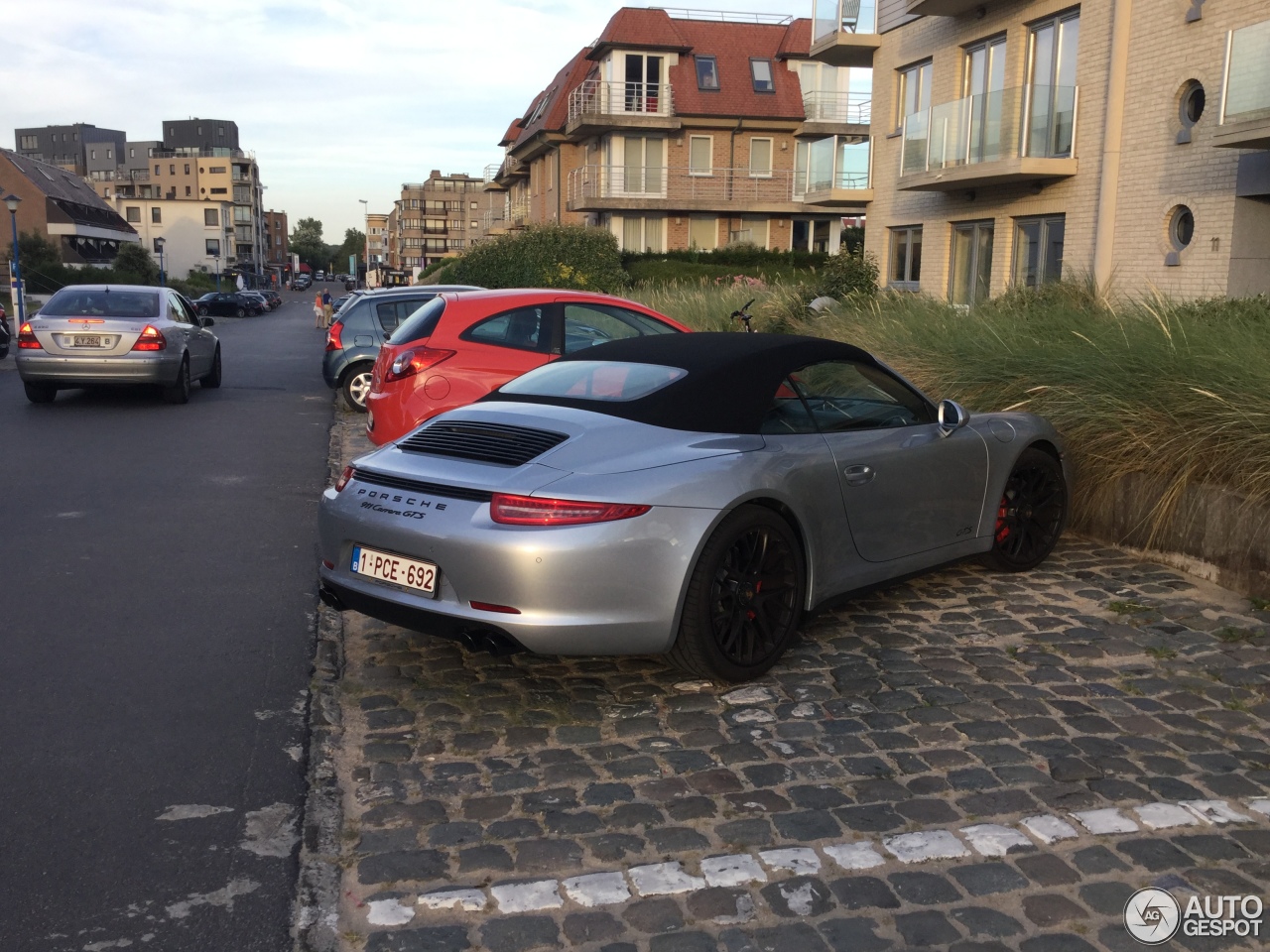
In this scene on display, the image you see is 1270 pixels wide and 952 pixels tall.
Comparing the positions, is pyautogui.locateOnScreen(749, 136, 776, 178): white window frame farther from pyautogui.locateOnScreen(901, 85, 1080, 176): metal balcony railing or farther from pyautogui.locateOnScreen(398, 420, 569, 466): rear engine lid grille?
pyautogui.locateOnScreen(398, 420, 569, 466): rear engine lid grille

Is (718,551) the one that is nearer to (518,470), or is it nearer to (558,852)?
(518,470)

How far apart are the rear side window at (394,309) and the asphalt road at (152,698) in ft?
14.5

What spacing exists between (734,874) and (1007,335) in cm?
697

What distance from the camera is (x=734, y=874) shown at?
138 inches

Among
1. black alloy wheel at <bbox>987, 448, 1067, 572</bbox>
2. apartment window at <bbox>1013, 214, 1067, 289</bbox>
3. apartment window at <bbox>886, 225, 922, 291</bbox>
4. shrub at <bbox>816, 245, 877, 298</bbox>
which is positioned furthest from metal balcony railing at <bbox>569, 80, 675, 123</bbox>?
black alloy wheel at <bbox>987, 448, 1067, 572</bbox>

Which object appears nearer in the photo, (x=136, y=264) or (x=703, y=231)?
(x=703, y=231)

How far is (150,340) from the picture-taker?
591 inches

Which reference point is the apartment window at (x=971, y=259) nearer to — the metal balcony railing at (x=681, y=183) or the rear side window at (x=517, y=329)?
the rear side window at (x=517, y=329)

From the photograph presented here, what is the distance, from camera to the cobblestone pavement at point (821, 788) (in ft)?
10.8

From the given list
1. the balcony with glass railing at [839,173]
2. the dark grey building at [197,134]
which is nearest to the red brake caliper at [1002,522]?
the balcony with glass railing at [839,173]

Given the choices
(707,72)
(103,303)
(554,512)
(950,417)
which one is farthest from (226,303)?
(554,512)

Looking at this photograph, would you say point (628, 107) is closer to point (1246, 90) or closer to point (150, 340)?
point (150, 340)

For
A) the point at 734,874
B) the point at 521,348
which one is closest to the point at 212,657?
the point at 734,874

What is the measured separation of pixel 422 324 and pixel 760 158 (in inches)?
1598
